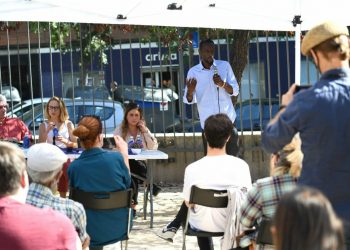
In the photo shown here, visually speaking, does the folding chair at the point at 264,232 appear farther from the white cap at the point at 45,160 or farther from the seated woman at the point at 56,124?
the seated woman at the point at 56,124

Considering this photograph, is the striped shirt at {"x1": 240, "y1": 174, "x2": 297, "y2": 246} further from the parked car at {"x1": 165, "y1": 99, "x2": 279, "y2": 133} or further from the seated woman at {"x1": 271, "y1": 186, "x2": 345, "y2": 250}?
the parked car at {"x1": 165, "y1": 99, "x2": 279, "y2": 133}

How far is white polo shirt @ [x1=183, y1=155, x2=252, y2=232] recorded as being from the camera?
615 centimetres

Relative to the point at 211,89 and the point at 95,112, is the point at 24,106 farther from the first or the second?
the point at 211,89

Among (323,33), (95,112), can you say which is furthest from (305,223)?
(95,112)

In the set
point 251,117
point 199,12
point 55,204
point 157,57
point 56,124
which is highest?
point 199,12

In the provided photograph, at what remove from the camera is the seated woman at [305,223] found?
2658 mm

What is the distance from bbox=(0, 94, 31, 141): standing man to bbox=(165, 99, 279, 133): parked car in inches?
115

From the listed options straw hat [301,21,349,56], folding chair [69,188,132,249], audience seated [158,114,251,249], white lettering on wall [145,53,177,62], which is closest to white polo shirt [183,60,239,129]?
white lettering on wall [145,53,177,62]

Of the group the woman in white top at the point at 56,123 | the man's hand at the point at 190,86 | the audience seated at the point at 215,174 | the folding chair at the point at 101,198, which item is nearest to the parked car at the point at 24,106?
the woman in white top at the point at 56,123

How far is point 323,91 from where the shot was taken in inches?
157

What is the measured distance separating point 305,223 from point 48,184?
2.48 metres

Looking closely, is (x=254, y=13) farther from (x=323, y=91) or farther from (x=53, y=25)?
(x=53, y=25)

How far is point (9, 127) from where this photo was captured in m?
9.94

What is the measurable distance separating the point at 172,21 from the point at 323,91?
178 inches
